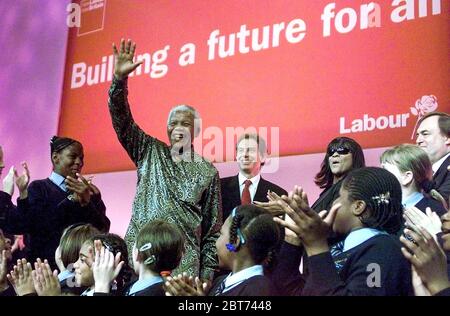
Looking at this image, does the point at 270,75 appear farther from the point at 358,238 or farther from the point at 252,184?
the point at 358,238

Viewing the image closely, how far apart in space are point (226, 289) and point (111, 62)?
7.75 ft

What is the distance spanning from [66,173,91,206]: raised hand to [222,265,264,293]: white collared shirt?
107 centimetres

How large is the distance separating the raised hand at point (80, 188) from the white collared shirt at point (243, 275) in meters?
1.07

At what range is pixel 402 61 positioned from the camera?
3020 millimetres

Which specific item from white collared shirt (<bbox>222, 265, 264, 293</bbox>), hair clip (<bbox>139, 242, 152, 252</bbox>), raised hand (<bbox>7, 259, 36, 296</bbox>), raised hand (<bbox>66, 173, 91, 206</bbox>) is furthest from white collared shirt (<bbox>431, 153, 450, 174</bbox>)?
raised hand (<bbox>7, 259, 36, 296</bbox>)

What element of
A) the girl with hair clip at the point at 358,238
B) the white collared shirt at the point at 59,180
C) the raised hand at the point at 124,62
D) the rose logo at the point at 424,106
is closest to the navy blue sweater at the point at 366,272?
the girl with hair clip at the point at 358,238

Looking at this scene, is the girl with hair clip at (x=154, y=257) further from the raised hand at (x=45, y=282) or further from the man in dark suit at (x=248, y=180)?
the man in dark suit at (x=248, y=180)

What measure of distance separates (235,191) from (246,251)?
1.03 meters

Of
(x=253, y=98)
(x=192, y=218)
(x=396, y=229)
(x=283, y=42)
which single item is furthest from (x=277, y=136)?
(x=396, y=229)

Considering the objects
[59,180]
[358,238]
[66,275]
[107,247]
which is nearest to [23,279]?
[66,275]

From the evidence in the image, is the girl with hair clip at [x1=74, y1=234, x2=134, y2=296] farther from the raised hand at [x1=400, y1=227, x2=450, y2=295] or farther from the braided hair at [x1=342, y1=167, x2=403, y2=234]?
the raised hand at [x1=400, y1=227, x2=450, y2=295]

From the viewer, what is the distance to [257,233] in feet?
6.83

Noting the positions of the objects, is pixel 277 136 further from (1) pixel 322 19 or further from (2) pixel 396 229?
(2) pixel 396 229

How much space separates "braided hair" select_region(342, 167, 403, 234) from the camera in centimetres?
194
